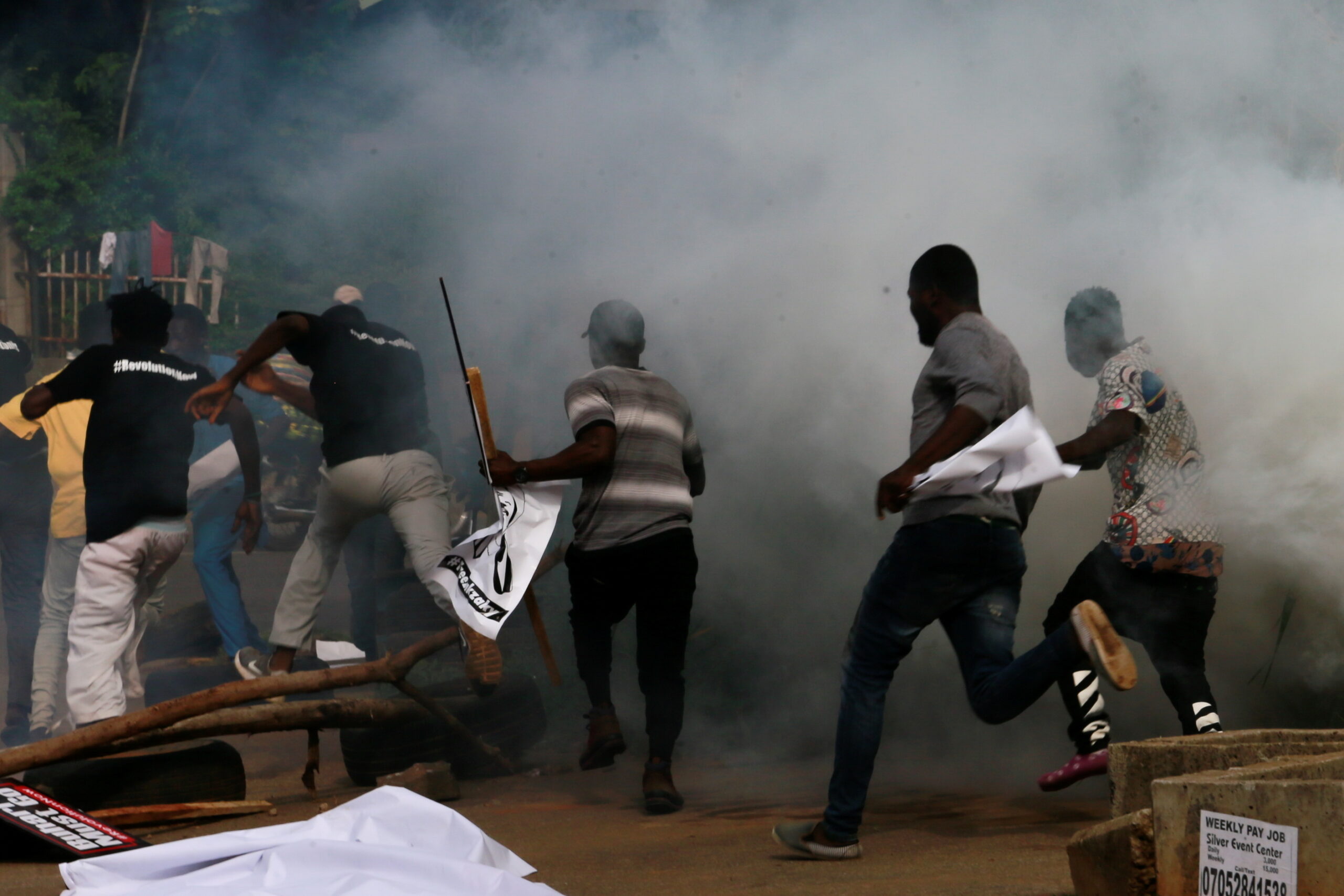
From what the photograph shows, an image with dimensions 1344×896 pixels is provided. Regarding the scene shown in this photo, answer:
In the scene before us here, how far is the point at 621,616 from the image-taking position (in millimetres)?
3898

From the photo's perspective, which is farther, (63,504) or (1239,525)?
(63,504)

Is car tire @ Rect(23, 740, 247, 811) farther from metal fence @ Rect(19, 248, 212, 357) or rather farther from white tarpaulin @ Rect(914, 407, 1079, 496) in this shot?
white tarpaulin @ Rect(914, 407, 1079, 496)

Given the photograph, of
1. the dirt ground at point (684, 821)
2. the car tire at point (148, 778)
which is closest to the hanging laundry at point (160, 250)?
the dirt ground at point (684, 821)

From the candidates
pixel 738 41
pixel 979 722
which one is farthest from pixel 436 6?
pixel 979 722

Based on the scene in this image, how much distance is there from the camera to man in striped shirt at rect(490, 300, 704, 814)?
375 cm

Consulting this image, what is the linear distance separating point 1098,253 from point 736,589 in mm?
1807

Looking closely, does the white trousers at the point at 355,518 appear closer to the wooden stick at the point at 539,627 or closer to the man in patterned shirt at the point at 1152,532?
the wooden stick at the point at 539,627

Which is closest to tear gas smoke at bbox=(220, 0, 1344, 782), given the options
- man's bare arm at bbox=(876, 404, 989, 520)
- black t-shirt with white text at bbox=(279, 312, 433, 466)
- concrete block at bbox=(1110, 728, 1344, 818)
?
black t-shirt with white text at bbox=(279, 312, 433, 466)

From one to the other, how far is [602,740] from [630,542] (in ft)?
1.92

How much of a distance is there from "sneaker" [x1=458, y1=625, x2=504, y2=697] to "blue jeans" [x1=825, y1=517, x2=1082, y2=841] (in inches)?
63.5

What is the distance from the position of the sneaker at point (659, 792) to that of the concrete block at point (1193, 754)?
1520 mm

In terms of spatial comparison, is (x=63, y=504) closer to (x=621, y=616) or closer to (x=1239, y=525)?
(x=621, y=616)

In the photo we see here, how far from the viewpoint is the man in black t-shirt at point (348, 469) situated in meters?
4.46

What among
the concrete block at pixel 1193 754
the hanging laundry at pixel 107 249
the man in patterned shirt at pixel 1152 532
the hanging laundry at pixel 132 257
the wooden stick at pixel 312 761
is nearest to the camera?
the concrete block at pixel 1193 754
